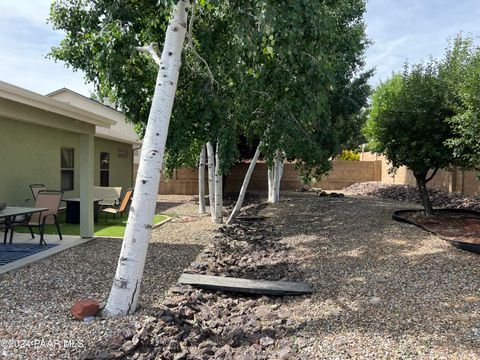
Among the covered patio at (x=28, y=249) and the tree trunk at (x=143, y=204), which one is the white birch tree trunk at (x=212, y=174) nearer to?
the covered patio at (x=28, y=249)

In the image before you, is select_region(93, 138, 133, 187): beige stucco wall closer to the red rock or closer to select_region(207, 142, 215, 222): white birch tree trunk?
select_region(207, 142, 215, 222): white birch tree trunk

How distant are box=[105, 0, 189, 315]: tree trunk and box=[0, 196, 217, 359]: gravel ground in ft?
0.87

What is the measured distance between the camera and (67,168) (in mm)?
12727

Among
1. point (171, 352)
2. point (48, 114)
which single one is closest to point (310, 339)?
Result: point (171, 352)

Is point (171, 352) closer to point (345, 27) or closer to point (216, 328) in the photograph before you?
point (216, 328)

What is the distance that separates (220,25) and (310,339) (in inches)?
221

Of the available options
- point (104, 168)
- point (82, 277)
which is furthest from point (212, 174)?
point (82, 277)

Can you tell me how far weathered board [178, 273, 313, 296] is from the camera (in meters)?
5.39

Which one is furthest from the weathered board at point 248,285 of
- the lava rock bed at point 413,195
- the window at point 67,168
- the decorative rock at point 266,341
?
the lava rock bed at point 413,195

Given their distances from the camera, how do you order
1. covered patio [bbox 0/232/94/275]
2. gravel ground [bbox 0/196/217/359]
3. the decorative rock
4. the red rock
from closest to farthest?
1. gravel ground [bbox 0/196/217/359]
2. the decorative rock
3. the red rock
4. covered patio [bbox 0/232/94/275]

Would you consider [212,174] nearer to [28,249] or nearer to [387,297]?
[28,249]

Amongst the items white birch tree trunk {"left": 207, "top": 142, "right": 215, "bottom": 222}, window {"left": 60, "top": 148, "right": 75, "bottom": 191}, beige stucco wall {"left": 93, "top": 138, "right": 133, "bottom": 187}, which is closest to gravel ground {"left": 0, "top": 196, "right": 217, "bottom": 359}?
white birch tree trunk {"left": 207, "top": 142, "right": 215, "bottom": 222}

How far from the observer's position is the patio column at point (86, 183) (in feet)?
27.0

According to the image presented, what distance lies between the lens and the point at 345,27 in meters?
11.1
